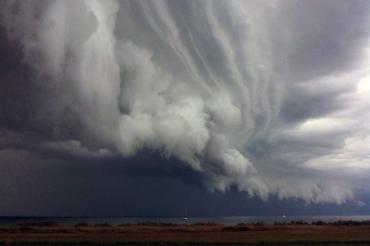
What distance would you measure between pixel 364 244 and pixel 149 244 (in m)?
37.4

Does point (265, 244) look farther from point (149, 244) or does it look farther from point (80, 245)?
point (80, 245)

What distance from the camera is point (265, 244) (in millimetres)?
82625

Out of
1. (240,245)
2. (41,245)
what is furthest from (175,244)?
(41,245)

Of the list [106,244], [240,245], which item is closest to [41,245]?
[106,244]

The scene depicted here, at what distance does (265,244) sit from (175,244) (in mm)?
16022

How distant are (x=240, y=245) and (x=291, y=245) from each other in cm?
898

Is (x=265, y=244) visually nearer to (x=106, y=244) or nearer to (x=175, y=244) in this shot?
(x=175, y=244)

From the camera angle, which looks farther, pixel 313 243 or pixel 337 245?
pixel 313 243

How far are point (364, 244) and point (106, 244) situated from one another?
148 feet

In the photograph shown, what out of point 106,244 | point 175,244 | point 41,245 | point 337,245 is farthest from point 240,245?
point 41,245

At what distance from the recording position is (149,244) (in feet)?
276

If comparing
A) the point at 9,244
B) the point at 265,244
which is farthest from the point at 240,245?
the point at 9,244

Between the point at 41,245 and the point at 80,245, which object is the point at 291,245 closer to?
the point at 80,245

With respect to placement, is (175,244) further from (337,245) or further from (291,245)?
(337,245)
